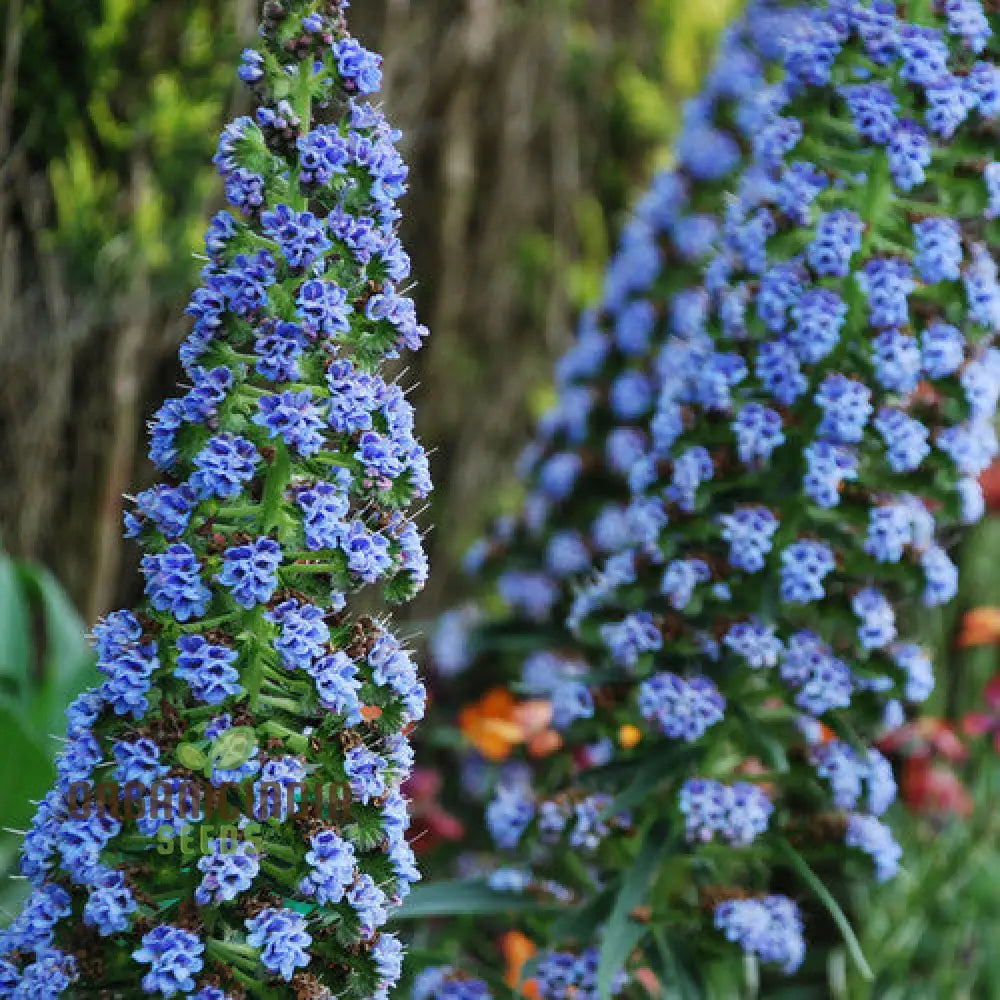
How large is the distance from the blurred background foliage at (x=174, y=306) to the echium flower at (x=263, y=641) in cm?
73

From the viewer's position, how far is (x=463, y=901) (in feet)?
7.21

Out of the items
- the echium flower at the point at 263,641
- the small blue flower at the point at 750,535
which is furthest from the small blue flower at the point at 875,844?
the echium flower at the point at 263,641

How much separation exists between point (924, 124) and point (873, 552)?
2.33 ft

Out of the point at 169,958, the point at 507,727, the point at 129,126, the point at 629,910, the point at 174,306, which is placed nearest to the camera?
the point at 169,958

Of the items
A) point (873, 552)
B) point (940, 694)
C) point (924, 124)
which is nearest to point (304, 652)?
point (873, 552)

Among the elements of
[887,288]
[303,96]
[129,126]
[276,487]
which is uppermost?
[129,126]

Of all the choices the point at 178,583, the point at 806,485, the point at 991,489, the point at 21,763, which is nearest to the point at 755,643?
the point at 806,485

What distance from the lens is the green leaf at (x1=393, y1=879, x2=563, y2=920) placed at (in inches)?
83.3

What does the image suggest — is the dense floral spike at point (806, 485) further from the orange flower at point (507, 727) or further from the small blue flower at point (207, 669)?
the small blue flower at point (207, 669)

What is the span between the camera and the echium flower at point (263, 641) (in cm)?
148

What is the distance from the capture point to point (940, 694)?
398cm

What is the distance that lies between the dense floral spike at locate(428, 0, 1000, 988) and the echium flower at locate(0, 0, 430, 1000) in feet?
2.48

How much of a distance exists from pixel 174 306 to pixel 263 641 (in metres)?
2.04

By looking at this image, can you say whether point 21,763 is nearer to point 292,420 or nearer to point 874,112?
point 292,420
